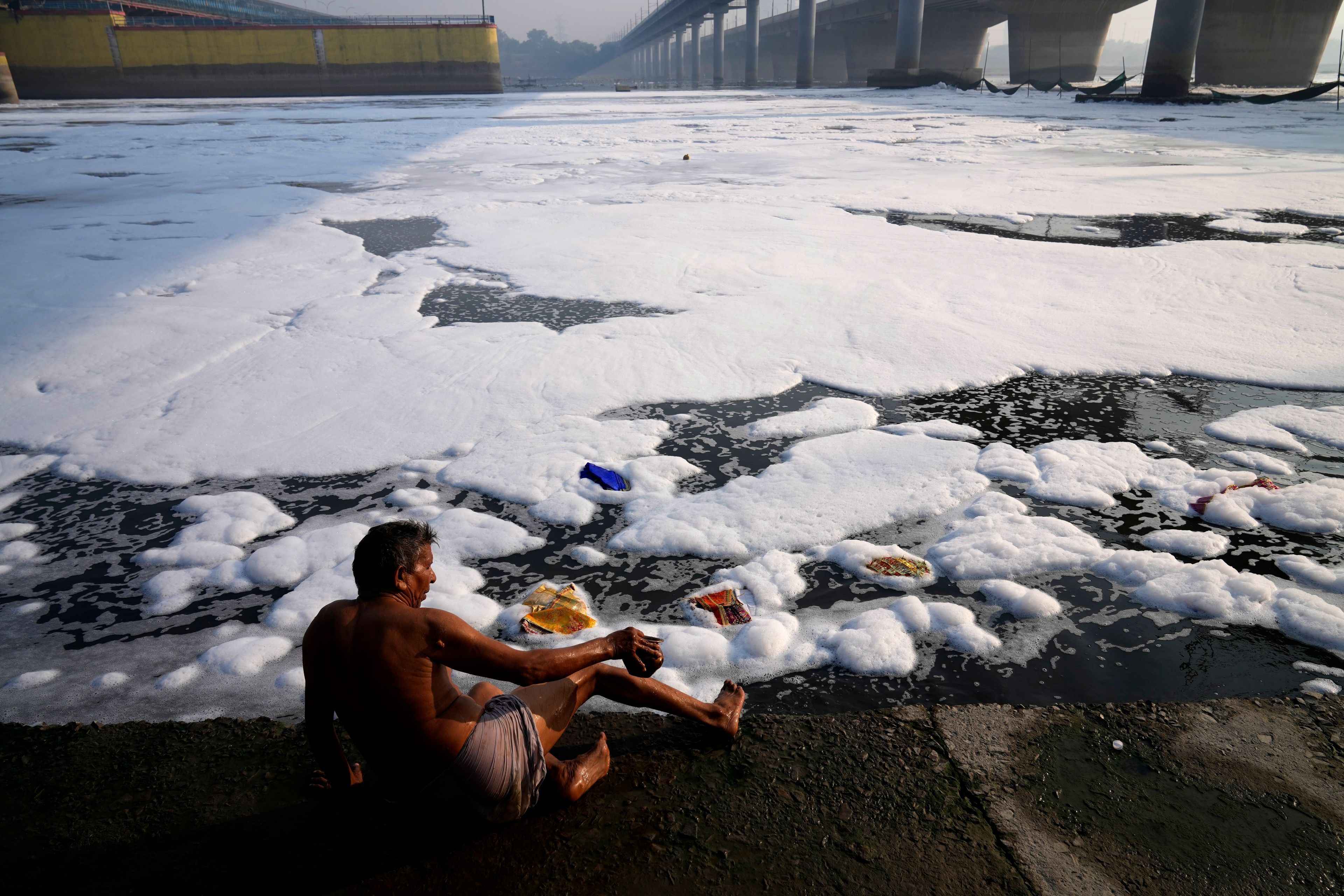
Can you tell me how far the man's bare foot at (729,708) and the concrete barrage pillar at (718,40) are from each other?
257 ft

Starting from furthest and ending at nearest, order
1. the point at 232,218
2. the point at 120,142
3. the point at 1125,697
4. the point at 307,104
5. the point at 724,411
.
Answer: the point at 307,104
the point at 120,142
the point at 232,218
the point at 724,411
the point at 1125,697

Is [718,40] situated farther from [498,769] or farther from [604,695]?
[498,769]

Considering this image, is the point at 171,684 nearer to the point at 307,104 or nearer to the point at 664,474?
the point at 664,474

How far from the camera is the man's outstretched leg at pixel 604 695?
75.0 inches

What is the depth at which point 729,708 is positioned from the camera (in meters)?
2.09

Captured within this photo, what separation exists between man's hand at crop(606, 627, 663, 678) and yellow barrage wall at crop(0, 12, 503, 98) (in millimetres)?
52974

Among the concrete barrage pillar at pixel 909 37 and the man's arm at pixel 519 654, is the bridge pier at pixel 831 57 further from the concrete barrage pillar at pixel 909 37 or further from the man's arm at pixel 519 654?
the man's arm at pixel 519 654

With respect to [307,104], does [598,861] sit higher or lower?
lower

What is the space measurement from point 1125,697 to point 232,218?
9832 mm

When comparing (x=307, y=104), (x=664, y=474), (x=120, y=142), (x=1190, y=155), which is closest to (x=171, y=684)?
(x=664, y=474)

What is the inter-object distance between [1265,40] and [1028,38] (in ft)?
52.6

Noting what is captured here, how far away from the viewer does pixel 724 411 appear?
428 centimetres

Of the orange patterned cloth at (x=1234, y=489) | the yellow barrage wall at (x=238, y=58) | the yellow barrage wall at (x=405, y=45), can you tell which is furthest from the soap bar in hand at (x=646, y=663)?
the yellow barrage wall at (x=238, y=58)

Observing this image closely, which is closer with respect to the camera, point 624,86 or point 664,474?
point 664,474
